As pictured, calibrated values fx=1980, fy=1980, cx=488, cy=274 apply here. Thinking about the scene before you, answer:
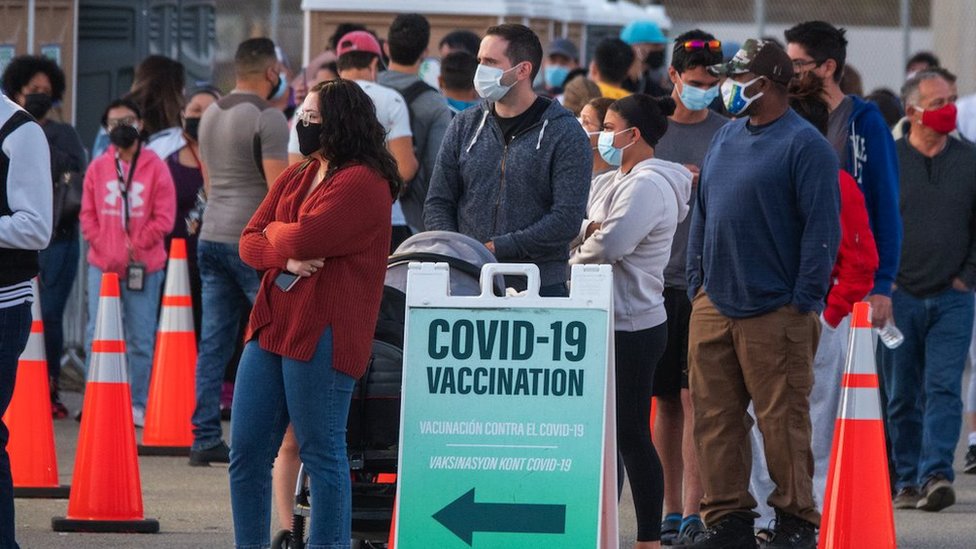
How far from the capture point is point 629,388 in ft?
24.8

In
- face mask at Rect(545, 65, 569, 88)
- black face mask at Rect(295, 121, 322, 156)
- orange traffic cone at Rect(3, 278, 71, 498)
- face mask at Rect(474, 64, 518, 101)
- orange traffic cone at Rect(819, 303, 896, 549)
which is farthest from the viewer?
face mask at Rect(545, 65, 569, 88)

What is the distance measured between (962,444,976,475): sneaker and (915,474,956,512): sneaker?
4.53 ft

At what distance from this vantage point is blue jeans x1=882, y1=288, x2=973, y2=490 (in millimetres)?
9883

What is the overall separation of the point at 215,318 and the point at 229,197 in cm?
64

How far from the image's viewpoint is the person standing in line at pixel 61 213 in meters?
12.0

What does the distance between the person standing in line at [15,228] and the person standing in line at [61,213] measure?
4972 mm

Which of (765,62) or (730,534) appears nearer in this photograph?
(765,62)

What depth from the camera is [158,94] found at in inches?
495

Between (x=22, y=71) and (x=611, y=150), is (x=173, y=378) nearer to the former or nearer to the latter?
(x=22, y=71)

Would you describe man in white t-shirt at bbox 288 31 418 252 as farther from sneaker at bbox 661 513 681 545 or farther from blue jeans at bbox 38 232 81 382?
blue jeans at bbox 38 232 81 382

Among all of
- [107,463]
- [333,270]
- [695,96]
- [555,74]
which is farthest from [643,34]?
Result: [333,270]

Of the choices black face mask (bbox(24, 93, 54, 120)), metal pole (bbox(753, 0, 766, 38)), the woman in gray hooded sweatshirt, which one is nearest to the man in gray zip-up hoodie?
the woman in gray hooded sweatshirt

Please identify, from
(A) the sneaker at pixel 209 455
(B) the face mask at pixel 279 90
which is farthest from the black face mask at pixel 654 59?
(A) the sneaker at pixel 209 455

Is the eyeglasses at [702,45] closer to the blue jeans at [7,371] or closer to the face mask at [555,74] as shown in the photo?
the blue jeans at [7,371]
